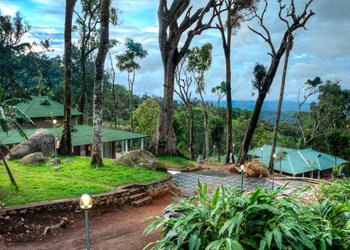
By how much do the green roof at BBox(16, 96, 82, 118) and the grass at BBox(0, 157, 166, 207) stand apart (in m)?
8.87

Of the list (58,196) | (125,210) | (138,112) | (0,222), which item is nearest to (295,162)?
(138,112)

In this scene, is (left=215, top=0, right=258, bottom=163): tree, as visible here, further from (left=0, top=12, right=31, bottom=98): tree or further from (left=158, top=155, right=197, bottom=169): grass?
(left=0, top=12, right=31, bottom=98): tree

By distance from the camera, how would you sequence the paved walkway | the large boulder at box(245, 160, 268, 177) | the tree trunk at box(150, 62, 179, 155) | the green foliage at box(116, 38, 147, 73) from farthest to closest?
the green foliage at box(116, 38, 147, 73) < the tree trunk at box(150, 62, 179, 155) < the large boulder at box(245, 160, 268, 177) < the paved walkway

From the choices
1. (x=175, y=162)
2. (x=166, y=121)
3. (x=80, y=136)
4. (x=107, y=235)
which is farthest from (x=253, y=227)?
(x=80, y=136)

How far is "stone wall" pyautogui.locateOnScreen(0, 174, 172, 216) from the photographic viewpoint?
933cm

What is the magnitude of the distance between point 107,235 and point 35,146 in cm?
952

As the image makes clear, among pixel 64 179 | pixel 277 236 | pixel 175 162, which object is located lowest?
pixel 175 162

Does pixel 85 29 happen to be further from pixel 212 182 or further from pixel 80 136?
pixel 212 182

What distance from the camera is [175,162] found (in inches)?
808

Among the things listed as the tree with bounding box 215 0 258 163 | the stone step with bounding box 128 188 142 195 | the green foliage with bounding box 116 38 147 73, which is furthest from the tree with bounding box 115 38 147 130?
the stone step with bounding box 128 188 142 195

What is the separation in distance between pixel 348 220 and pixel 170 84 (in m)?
17.3

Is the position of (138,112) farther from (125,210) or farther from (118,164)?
(125,210)

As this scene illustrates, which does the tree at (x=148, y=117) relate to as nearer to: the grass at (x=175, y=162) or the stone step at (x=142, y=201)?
the grass at (x=175, y=162)

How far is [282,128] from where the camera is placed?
166ft
